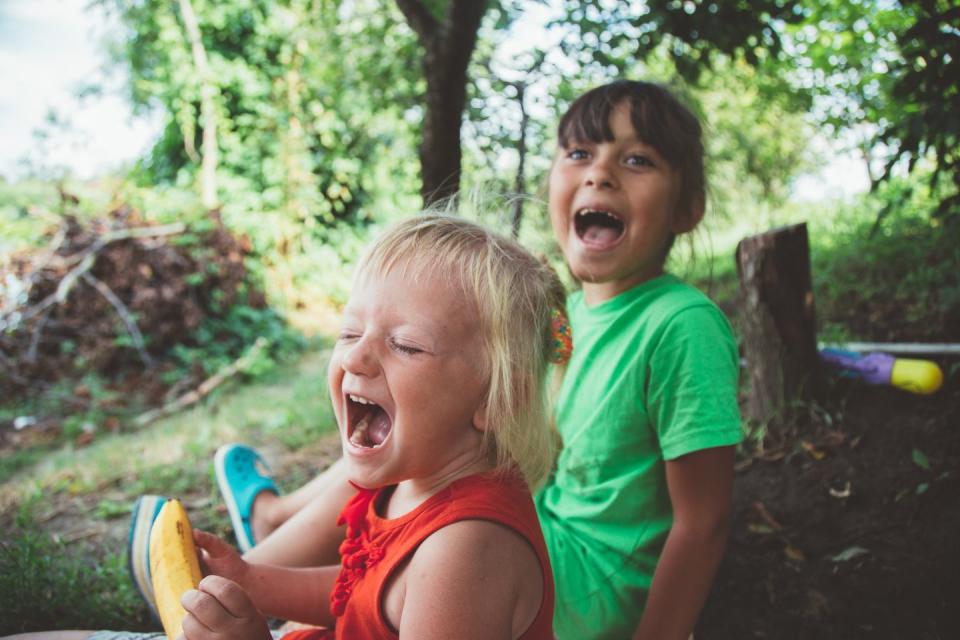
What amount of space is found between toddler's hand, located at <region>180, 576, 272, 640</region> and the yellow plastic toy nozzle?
2.32 metres

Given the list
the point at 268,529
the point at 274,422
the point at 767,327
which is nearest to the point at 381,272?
the point at 268,529

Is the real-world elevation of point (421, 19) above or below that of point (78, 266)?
above

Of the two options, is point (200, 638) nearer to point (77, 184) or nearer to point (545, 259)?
point (545, 259)

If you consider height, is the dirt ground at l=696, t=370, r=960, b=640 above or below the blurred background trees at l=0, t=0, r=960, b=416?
below

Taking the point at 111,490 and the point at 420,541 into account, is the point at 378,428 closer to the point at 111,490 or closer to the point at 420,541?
the point at 420,541

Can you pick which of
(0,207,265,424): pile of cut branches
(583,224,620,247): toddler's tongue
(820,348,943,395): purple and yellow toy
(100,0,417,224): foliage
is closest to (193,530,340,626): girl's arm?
(583,224,620,247): toddler's tongue

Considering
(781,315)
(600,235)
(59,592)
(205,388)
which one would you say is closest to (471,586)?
(600,235)

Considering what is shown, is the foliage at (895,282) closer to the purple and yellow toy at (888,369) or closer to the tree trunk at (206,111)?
the purple and yellow toy at (888,369)

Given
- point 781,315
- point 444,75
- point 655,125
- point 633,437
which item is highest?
point 444,75

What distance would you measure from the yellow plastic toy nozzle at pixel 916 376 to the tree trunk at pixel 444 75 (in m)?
1.80

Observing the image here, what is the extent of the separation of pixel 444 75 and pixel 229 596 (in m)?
2.03

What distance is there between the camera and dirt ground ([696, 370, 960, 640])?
A: 1.63 meters

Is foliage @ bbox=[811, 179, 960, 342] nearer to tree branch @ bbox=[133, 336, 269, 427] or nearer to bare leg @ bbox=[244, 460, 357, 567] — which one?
bare leg @ bbox=[244, 460, 357, 567]

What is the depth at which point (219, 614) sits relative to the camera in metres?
1.00
